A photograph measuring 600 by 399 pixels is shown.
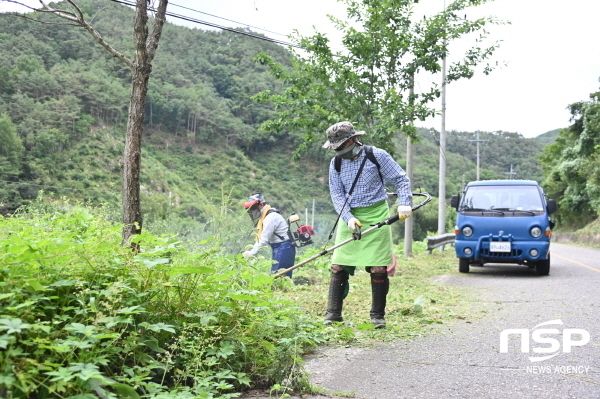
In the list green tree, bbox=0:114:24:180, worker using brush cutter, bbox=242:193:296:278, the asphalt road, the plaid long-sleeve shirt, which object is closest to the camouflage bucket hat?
the plaid long-sleeve shirt

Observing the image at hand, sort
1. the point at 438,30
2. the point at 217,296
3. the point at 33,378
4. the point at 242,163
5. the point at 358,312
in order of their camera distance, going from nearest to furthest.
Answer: the point at 33,378 < the point at 217,296 < the point at 358,312 < the point at 438,30 < the point at 242,163

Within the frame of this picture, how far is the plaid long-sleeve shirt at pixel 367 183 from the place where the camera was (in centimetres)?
595

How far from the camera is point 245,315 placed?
391 cm

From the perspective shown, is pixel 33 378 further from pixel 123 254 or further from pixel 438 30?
pixel 438 30

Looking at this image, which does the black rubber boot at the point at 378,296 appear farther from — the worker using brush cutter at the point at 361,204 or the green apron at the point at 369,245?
the green apron at the point at 369,245

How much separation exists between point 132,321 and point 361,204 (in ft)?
10.9

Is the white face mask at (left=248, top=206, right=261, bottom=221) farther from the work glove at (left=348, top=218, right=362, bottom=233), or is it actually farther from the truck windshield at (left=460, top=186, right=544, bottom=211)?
the truck windshield at (left=460, top=186, right=544, bottom=211)

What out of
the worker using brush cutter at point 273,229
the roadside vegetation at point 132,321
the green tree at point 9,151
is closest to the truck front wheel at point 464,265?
the worker using brush cutter at point 273,229

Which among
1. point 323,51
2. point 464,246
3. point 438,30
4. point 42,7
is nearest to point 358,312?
point 42,7

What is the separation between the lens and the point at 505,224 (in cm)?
1230

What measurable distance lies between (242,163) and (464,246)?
72.4 m

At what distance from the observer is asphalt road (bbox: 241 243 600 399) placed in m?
3.62

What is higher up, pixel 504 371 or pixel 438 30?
pixel 438 30

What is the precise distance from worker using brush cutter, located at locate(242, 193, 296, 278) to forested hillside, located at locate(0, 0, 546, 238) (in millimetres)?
48790
